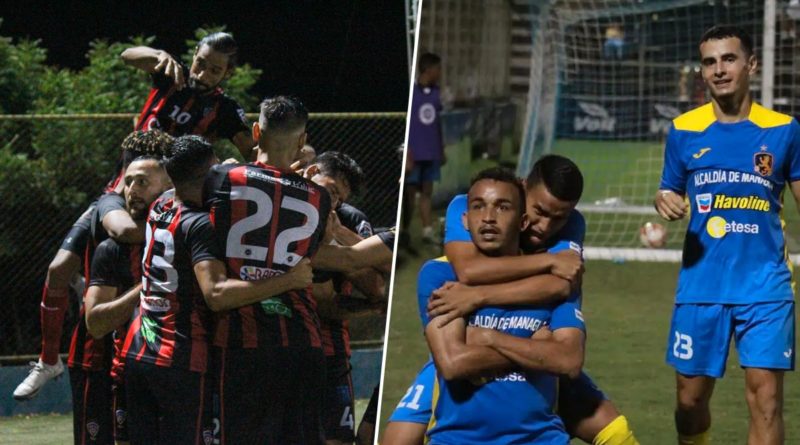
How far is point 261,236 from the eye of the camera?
14.6ft

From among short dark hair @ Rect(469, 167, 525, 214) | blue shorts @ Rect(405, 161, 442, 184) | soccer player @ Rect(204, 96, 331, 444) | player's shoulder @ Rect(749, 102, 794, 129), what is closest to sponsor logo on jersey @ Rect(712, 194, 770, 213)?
player's shoulder @ Rect(749, 102, 794, 129)

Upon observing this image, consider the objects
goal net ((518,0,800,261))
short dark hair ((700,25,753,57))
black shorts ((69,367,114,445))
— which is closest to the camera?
short dark hair ((700,25,753,57))

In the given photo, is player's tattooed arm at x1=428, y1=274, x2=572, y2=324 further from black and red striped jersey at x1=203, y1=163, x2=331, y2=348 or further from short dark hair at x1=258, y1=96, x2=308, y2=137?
short dark hair at x1=258, y1=96, x2=308, y2=137

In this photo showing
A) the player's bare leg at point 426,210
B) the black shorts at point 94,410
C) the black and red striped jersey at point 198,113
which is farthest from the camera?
the player's bare leg at point 426,210

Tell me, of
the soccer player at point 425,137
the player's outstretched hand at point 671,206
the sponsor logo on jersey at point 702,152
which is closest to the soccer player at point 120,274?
the player's outstretched hand at point 671,206

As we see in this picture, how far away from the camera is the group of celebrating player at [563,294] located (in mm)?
3166

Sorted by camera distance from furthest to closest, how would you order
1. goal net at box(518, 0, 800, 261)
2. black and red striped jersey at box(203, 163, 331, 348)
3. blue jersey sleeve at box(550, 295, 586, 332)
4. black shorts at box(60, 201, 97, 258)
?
goal net at box(518, 0, 800, 261) < black shorts at box(60, 201, 97, 258) < black and red striped jersey at box(203, 163, 331, 348) < blue jersey sleeve at box(550, 295, 586, 332)

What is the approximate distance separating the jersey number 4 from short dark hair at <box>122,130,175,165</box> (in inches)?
26.2

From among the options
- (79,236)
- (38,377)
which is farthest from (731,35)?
(38,377)

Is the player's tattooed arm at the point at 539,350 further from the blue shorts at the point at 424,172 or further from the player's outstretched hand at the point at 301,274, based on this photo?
the blue shorts at the point at 424,172

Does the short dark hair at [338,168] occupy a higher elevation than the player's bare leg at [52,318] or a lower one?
higher

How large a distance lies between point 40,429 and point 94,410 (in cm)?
153

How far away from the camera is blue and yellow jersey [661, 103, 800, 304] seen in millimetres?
4270

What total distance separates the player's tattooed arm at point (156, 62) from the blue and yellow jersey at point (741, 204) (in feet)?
7.09
